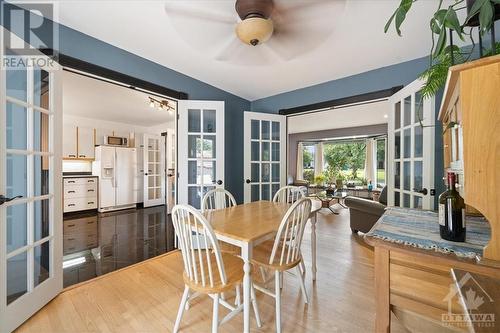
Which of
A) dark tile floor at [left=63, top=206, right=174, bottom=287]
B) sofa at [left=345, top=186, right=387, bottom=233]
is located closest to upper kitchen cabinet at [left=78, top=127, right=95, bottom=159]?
dark tile floor at [left=63, top=206, right=174, bottom=287]

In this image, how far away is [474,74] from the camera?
0.75 m

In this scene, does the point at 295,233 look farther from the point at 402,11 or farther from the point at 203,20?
the point at 203,20

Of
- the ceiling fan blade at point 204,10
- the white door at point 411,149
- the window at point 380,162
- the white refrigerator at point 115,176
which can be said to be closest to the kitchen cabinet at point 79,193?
the white refrigerator at point 115,176

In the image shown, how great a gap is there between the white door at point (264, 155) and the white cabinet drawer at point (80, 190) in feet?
13.2

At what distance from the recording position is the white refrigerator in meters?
5.10

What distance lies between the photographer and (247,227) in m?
1.56

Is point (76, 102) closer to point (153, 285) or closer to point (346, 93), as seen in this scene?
point (153, 285)

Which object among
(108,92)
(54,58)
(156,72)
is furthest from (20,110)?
(108,92)

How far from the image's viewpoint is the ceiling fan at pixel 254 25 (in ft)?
4.57

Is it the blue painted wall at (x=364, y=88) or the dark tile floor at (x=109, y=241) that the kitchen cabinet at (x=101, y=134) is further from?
the blue painted wall at (x=364, y=88)

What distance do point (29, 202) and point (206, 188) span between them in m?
1.80

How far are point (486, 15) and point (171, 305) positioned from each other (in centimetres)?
252

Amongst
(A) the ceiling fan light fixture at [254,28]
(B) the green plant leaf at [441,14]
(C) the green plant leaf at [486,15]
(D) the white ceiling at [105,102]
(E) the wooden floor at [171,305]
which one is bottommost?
(E) the wooden floor at [171,305]

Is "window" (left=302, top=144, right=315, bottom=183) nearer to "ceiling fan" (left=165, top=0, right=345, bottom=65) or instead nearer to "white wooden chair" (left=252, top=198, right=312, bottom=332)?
"ceiling fan" (left=165, top=0, right=345, bottom=65)
